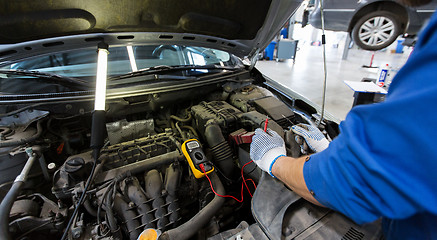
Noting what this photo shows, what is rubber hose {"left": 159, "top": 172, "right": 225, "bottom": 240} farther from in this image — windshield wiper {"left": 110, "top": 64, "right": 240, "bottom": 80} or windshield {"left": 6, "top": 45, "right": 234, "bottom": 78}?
windshield {"left": 6, "top": 45, "right": 234, "bottom": 78}

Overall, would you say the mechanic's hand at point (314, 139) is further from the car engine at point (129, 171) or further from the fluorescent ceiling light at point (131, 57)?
the fluorescent ceiling light at point (131, 57)

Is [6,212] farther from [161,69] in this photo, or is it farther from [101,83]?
[161,69]

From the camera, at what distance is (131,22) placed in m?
1.34

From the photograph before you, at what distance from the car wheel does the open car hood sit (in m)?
3.22

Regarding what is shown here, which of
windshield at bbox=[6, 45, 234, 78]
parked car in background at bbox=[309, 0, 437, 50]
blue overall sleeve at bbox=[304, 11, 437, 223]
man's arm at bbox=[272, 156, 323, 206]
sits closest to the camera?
blue overall sleeve at bbox=[304, 11, 437, 223]

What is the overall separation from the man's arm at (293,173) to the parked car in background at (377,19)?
4.18m

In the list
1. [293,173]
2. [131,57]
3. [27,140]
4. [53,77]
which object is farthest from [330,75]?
[27,140]

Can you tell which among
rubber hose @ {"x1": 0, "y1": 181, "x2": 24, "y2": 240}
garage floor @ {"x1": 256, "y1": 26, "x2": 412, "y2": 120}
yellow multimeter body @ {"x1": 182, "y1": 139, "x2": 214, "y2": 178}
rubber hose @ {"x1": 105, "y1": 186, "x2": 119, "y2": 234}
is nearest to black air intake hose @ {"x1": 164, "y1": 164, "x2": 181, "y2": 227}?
yellow multimeter body @ {"x1": 182, "y1": 139, "x2": 214, "y2": 178}

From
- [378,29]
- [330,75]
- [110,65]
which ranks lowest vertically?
[110,65]

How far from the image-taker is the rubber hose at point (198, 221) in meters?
0.99

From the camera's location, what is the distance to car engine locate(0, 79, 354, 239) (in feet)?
3.51

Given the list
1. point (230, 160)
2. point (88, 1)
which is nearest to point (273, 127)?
point (230, 160)

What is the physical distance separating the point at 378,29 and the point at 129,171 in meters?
4.76

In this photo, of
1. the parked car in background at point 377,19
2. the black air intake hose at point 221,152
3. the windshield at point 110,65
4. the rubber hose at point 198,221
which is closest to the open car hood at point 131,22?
the windshield at point 110,65
